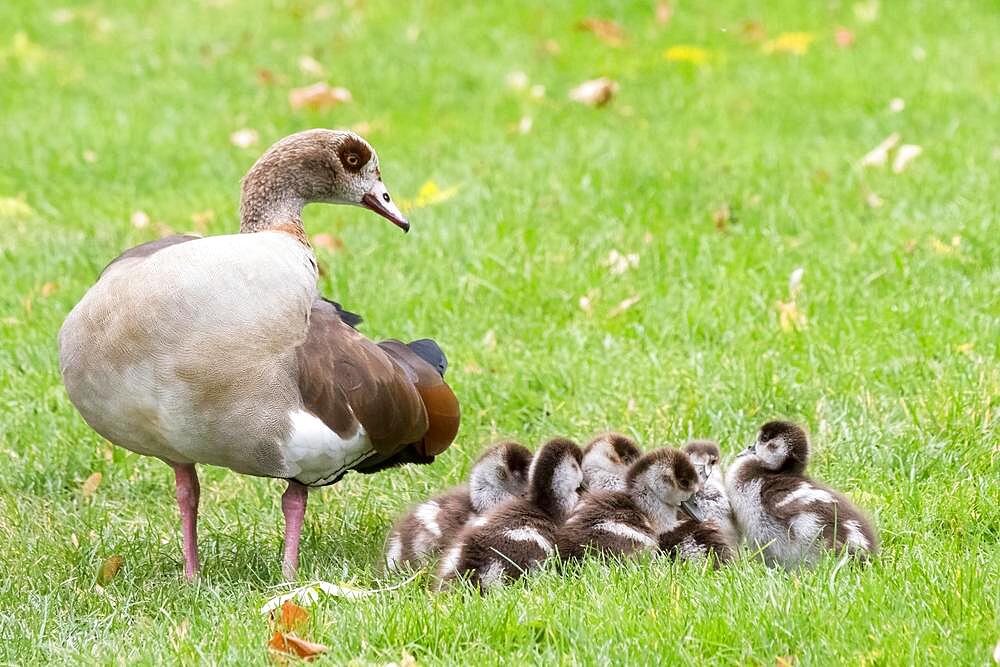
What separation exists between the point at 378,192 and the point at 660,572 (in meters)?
→ 1.92

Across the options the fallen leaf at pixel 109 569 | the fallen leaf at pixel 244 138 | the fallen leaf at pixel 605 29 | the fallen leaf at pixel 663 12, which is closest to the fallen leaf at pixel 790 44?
the fallen leaf at pixel 663 12

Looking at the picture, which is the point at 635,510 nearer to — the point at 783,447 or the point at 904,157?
the point at 783,447

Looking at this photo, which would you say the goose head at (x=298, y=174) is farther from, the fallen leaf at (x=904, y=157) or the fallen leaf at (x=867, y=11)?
the fallen leaf at (x=867, y=11)

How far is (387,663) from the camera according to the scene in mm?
3947

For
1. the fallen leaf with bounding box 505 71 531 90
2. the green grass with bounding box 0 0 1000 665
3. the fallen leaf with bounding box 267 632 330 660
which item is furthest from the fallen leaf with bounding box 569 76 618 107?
the fallen leaf with bounding box 267 632 330 660

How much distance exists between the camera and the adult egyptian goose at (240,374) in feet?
14.8

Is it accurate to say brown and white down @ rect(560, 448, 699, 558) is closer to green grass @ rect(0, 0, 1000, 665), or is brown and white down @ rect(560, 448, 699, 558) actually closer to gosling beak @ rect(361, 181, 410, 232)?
green grass @ rect(0, 0, 1000, 665)

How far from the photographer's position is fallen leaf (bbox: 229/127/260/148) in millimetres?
10227

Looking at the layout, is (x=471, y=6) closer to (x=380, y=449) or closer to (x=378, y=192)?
(x=378, y=192)

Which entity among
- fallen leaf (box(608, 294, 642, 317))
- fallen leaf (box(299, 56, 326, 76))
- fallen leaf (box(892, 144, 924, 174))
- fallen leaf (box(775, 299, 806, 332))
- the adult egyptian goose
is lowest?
fallen leaf (box(299, 56, 326, 76))

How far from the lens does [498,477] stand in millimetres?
5191

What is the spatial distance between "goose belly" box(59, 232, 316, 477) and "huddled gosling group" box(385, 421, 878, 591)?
2.13 feet

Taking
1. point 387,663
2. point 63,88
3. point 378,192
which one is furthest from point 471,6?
point 387,663

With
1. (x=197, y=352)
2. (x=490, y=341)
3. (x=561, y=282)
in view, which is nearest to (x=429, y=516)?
(x=197, y=352)
